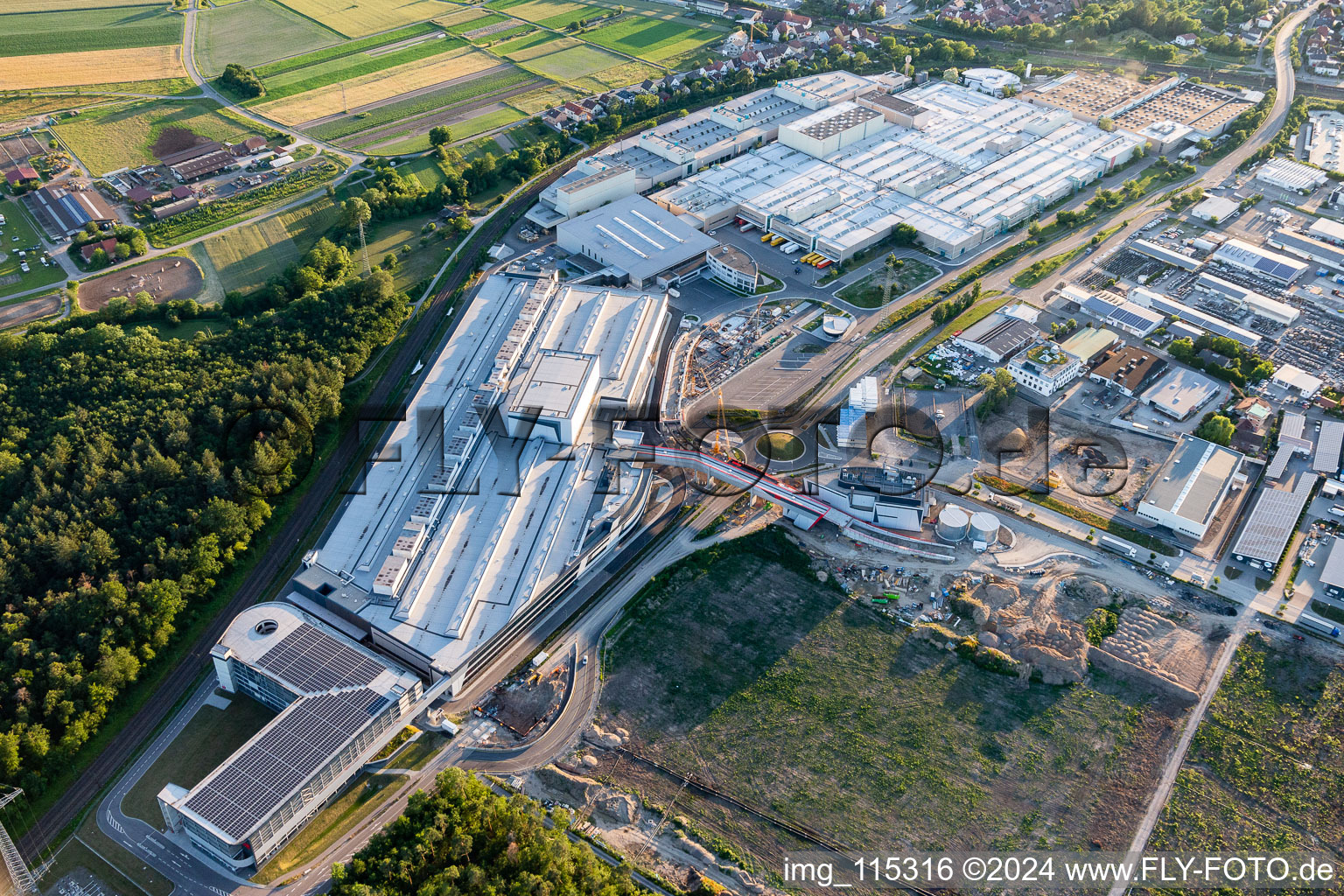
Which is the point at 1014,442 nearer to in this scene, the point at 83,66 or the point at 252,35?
the point at 252,35

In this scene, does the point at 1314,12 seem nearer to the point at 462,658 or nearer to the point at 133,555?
the point at 462,658

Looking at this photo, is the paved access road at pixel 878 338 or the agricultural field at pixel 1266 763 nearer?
the agricultural field at pixel 1266 763

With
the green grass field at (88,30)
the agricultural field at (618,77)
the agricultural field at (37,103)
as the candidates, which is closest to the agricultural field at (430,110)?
the agricultural field at (618,77)

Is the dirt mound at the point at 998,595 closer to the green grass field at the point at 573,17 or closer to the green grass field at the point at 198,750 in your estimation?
the green grass field at the point at 198,750

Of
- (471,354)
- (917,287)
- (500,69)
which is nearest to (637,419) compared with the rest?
(471,354)

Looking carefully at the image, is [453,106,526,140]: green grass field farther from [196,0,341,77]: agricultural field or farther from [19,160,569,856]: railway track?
[196,0,341,77]: agricultural field
